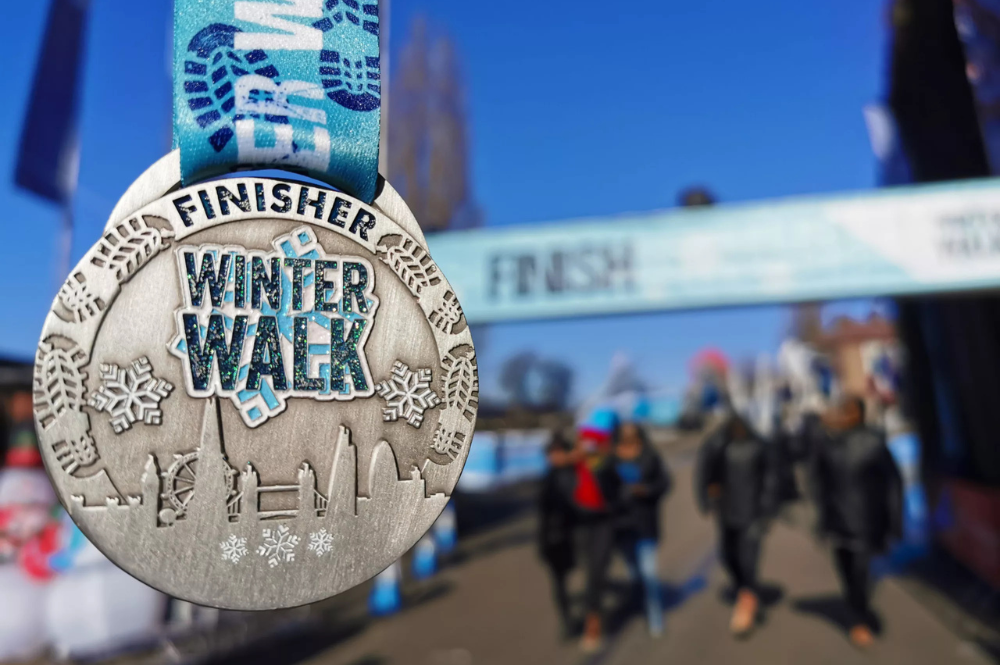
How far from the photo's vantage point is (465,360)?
873 millimetres

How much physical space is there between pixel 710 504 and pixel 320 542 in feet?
16.2

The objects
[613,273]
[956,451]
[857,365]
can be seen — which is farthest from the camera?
[857,365]

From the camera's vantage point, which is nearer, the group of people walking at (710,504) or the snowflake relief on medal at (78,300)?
the snowflake relief on medal at (78,300)

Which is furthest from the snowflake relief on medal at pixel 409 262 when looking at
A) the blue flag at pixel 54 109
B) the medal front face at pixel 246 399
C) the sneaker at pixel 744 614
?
the sneaker at pixel 744 614

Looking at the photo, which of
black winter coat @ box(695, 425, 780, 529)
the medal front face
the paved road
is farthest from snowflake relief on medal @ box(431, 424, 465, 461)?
black winter coat @ box(695, 425, 780, 529)

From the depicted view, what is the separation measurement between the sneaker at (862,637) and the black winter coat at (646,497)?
146 cm

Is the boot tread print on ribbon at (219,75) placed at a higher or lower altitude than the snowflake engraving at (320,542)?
higher

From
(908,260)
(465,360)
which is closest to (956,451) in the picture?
(908,260)

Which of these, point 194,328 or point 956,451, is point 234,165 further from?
point 956,451

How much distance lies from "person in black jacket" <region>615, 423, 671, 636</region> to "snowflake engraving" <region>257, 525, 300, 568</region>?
4.52 metres

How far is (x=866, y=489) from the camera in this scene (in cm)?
441

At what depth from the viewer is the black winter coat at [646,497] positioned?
4.98 m

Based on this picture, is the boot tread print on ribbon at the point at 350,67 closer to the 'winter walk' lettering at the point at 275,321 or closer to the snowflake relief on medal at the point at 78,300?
the 'winter walk' lettering at the point at 275,321

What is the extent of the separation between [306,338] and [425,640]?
15.4ft
